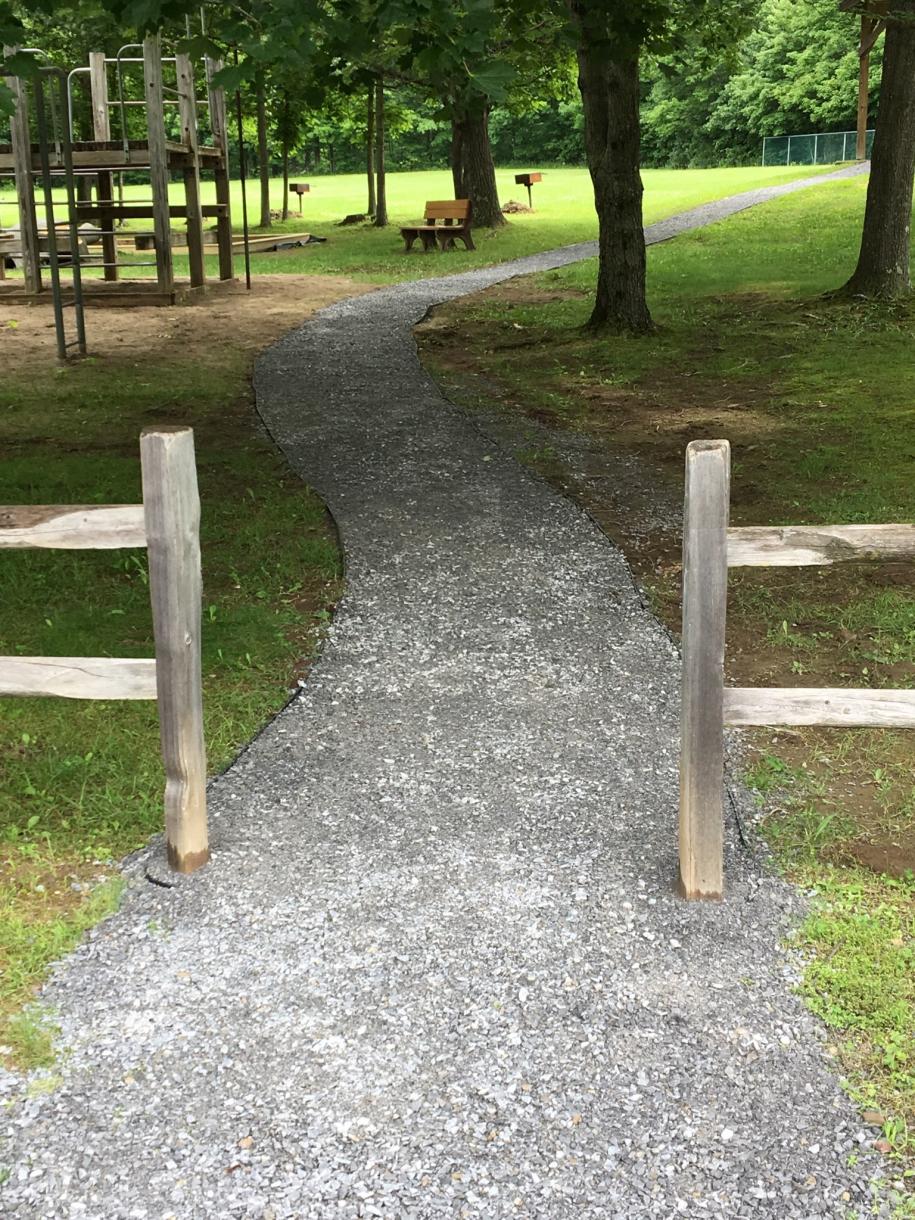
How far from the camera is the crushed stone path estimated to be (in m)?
2.62

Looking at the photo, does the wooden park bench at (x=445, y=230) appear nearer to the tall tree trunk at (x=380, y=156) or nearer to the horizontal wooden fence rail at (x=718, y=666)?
the tall tree trunk at (x=380, y=156)

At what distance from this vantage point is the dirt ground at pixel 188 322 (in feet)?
46.5

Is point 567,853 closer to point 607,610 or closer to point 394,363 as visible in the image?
point 607,610

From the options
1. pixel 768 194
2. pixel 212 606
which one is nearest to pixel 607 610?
pixel 212 606

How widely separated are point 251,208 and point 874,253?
103 feet

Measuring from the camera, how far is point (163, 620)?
3654 millimetres

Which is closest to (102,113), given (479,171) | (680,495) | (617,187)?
(617,187)

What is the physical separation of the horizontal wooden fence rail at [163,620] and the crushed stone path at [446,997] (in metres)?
0.29

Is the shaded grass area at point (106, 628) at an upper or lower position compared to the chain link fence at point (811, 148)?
lower

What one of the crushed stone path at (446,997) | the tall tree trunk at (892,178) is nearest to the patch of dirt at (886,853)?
the crushed stone path at (446,997)

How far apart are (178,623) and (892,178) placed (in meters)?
14.1

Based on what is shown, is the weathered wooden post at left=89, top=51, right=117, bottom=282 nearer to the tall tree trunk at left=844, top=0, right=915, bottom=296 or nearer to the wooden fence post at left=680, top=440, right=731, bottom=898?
the tall tree trunk at left=844, top=0, right=915, bottom=296

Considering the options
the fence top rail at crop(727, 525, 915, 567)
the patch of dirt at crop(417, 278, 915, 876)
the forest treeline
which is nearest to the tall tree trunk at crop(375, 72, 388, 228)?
the forest treeline

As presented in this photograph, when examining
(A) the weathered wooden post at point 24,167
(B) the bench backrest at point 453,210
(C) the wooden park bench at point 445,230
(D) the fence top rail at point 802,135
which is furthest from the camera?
(D) the fence top rail at point 802,135
